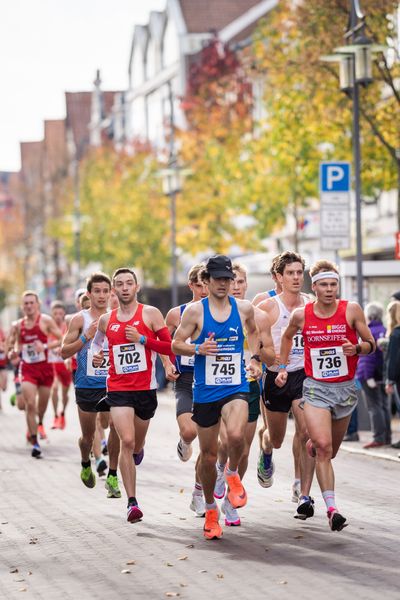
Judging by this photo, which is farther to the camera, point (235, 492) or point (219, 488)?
point (219, 488)

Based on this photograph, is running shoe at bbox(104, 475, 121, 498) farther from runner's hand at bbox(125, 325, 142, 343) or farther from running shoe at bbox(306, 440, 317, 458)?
running shoe at bbox(306, 440, 317, 458)

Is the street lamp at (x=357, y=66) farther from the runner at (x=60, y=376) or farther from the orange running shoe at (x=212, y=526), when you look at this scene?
the orange running shoe at (x=212, y=526)

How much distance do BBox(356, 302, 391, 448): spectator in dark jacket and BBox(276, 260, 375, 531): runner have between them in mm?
7568

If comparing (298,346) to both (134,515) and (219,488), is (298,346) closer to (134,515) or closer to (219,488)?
(219,488)

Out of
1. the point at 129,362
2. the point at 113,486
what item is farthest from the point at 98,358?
the point at 113,486

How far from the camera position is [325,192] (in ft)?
71.1

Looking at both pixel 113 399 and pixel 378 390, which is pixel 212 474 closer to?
pixel 113 399

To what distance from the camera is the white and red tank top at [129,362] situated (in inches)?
459

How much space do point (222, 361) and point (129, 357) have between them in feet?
4.43

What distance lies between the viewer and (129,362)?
11.7m

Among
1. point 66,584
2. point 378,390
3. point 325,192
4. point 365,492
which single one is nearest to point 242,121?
point 325,192

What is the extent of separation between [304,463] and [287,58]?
19262mm

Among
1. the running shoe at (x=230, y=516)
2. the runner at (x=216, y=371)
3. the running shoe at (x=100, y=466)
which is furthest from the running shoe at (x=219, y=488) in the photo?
the running shoe at (x=100, y=466)

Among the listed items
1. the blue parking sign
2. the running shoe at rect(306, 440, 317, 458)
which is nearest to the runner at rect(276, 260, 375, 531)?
the running shoe at rect(306, 440, 317, 458)
